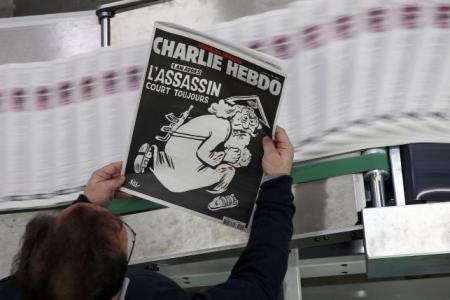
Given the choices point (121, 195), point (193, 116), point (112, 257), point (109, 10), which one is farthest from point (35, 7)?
point (112, 257)

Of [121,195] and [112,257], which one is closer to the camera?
[112,257]

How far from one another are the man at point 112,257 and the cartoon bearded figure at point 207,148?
0.05 metres

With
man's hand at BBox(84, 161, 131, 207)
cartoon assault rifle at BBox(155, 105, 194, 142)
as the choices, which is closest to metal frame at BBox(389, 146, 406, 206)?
cartoon assault rifle at BBox(155, 105, 194, 142)

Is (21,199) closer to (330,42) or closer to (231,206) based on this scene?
(231,206)

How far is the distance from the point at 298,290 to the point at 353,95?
0.38 meters

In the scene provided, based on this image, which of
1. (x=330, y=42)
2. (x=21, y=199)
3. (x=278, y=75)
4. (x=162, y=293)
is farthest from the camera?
(x=21, y=199)

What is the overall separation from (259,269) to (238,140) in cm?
25

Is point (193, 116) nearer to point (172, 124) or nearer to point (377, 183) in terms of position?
point (172, 124)

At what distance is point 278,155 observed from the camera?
1.11 m

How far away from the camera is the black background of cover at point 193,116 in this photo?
44.2 inches

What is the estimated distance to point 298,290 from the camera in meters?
1.25

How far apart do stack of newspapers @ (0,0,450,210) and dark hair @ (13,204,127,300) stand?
27 centimetres

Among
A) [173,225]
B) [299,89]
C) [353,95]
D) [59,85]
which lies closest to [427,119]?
[353,95]

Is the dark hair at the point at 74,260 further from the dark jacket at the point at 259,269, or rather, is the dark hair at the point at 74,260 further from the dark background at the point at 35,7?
the dark background at the point at 35,7
